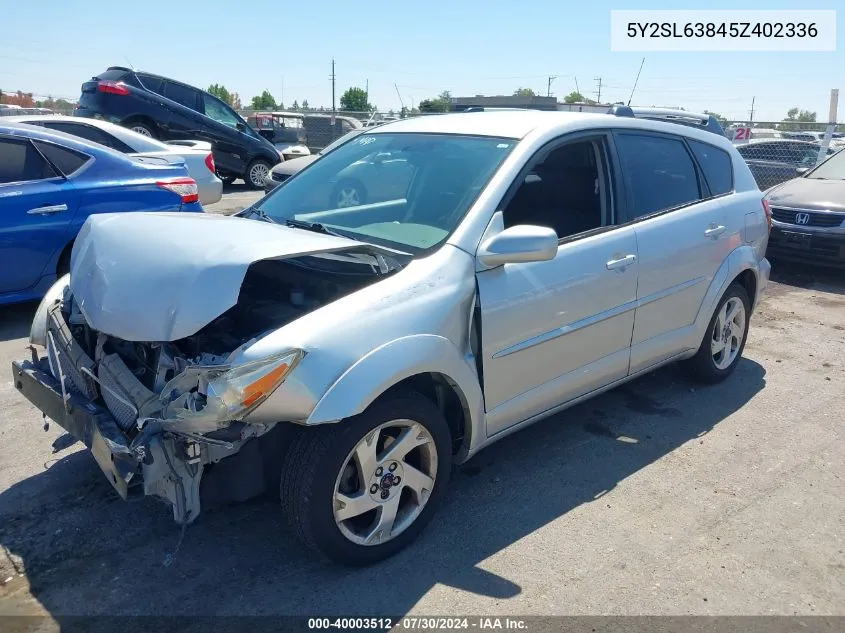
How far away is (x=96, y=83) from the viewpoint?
13.3 meters

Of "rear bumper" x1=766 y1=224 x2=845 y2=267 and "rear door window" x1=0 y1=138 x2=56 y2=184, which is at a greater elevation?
"rear door window" x1=0 y1=138 x2=56 y2=184

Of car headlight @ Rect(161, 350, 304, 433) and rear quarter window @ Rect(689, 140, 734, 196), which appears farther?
rear quarter window @ Rect(689, 140, 734, 196)

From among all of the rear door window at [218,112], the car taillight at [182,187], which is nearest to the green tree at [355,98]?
the rear door window at [218,112]

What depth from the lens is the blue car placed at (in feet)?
18.7

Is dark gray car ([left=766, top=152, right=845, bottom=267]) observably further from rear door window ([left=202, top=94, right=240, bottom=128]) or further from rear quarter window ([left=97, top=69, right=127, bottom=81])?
rear quarter window ([left=97, top=69, right=127, bottom=81])

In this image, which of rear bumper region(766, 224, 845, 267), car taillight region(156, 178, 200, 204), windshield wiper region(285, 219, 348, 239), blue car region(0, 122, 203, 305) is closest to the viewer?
windshield wiper region(285, 219, 348, 239)

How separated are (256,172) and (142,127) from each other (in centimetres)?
241

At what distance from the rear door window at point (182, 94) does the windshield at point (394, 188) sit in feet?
35.8

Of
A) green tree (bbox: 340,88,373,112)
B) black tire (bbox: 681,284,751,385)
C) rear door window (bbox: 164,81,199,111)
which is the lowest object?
black tire (bbox: 681,284,751,385)

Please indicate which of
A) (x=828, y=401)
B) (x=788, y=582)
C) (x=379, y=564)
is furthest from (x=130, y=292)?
(x=828, y=401)

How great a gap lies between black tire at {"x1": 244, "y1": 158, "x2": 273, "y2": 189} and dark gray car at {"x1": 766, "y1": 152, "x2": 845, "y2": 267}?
9793mm

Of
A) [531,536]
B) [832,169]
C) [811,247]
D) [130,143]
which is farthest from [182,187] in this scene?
[832,169]

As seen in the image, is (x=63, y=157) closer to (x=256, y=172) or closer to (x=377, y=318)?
(x=377, y=318)

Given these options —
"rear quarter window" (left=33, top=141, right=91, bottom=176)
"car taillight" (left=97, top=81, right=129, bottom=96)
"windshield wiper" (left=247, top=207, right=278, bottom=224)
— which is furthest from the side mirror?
"car taillight" (left=97, top=81, right=129, bottom=96)
